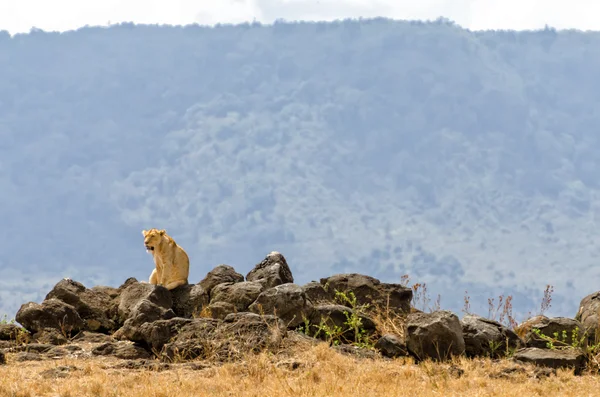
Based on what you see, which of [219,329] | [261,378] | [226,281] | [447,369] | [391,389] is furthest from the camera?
[226,281]

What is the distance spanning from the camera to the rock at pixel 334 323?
52.7ft

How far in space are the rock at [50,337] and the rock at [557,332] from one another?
335 inches

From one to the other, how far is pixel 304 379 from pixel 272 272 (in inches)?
233

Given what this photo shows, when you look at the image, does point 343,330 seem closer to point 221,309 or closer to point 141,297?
point 221,309

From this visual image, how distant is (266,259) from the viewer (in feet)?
63.8

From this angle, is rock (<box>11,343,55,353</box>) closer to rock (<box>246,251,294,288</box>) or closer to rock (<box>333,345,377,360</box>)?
rock (<box>246,251,294,288</box>)

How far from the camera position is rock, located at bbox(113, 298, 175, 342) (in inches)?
606

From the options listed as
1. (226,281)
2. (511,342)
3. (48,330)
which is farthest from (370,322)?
(48,330)

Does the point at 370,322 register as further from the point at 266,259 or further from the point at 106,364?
the point at 106,364

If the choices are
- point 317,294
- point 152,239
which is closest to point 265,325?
point 317,294

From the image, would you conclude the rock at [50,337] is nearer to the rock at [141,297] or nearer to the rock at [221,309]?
the rock at [141,297]

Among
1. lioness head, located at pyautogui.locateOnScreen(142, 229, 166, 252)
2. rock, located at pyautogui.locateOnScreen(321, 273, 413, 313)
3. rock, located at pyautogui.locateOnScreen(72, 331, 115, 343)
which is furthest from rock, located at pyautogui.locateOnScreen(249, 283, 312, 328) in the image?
lioness head, located at pyautogui.locateOnScreen(142, 229, 166, 252)

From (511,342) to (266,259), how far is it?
5802 millimetres

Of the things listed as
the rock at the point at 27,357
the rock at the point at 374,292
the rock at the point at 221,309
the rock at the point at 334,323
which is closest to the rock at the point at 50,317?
the rock at the point at 27,357
